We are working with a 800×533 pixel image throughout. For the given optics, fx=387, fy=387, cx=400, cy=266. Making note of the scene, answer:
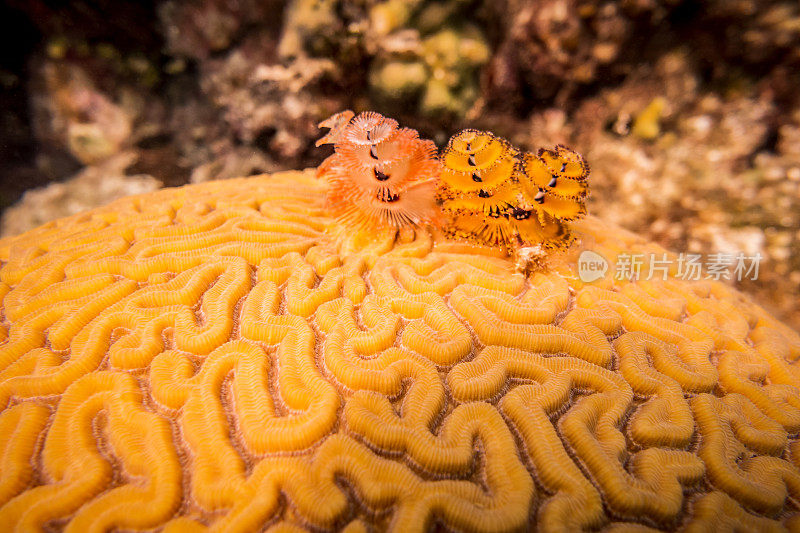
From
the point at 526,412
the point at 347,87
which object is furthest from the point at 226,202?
the point at 347,87

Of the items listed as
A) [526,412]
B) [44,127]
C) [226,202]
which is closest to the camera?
[526,412]

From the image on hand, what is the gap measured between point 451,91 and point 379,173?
13.2ft

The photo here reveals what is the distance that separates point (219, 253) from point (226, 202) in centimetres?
88

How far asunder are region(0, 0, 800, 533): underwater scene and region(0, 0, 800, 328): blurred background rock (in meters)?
0.05

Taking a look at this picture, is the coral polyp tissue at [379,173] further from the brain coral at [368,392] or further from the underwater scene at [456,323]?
the brain coral at [368,392]

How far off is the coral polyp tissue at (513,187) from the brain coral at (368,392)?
1.15ft

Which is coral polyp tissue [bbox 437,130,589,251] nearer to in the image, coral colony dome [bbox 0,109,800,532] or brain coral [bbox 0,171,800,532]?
coral colony dome [bbox 0,109,800,532]

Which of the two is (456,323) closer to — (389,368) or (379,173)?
(389,368)

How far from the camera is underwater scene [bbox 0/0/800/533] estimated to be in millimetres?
1801

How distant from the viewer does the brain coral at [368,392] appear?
5.72 feet

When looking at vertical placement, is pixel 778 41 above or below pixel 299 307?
above

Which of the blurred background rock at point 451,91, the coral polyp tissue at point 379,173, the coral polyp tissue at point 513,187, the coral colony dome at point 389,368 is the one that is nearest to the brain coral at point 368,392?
the coral colony dome at point 389,368

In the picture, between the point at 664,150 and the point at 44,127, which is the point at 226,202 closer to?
the point at 664,150

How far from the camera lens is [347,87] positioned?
6.27 meters
